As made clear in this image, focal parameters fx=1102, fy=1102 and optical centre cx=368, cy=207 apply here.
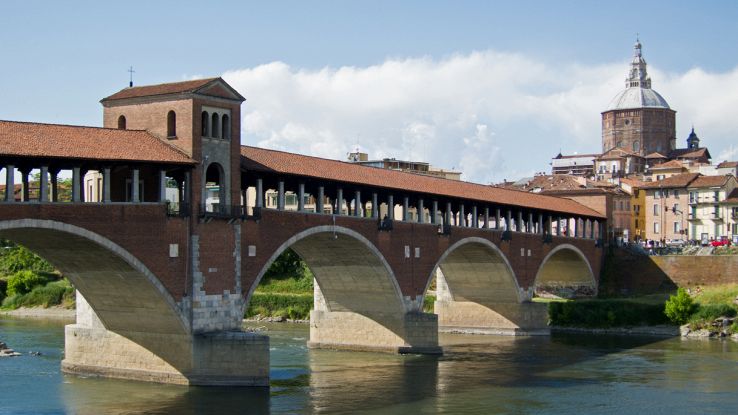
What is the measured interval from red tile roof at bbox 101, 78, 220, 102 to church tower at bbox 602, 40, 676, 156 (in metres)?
95.8

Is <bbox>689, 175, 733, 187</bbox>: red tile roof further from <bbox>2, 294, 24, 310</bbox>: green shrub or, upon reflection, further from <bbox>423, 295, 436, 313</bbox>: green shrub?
<bbox>2, 294, 24, 310</bbox>: green shrub

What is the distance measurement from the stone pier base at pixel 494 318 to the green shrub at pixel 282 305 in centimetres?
1065

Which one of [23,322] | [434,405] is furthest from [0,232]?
[23,322]

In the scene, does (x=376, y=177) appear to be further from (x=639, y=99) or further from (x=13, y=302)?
(x=639, y=99)

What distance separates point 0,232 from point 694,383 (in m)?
27.2

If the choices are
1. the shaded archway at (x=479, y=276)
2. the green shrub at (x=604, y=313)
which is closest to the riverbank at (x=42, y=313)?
the shaded archway at (x=479, y=276)

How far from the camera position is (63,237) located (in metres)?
36.2

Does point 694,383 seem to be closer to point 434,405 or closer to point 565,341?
point 434,405

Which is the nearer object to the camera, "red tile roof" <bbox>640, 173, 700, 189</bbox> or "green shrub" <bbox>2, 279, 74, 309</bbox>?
"green shrub" <bbox>2, 279, 74, 309</bbox>

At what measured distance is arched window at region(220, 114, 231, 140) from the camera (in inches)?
1624

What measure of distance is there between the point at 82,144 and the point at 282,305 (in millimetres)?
40622

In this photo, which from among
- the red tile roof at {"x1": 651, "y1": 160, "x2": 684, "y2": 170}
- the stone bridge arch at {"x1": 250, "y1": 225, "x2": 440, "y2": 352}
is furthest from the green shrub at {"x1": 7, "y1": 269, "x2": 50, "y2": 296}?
the red tile roof at {"x1": 651, "y1": 160, "x2": 684, "y2": 170}

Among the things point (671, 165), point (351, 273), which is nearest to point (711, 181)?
point (671, 165)

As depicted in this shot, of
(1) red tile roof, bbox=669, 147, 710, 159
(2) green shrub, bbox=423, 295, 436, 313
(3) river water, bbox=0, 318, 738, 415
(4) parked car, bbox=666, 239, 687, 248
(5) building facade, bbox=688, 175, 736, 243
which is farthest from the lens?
(1) red tile roof, bbox=669, 147, 710, 159
